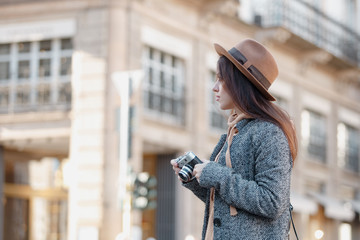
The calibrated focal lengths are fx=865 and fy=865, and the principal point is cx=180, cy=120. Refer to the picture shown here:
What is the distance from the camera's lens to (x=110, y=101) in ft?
60.9

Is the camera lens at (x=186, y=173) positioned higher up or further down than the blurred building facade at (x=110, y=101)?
further down

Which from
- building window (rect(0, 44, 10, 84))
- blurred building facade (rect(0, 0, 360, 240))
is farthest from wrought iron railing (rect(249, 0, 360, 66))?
building window (rect(0, 44, 10, 84))

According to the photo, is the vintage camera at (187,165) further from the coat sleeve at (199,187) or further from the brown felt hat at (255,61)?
the brown felt hat at (255,61)

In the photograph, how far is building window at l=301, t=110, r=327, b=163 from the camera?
89.8 feet

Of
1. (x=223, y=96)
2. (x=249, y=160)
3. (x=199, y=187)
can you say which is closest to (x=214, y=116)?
(x=199, y=187)

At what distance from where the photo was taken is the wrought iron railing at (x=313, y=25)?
24250 mm

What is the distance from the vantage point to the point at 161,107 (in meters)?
20.2

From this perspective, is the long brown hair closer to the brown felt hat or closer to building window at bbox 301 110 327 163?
the brown felt hat

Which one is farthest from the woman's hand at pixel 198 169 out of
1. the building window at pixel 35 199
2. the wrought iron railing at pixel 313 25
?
the wrought iron railing at pixel 313 25

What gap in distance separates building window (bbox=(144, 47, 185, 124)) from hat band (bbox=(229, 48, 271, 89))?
54.0ft

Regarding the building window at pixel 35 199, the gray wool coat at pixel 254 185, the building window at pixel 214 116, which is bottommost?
the gray wool coat at pixel 254 185

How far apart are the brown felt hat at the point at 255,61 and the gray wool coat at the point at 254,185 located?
17 cm

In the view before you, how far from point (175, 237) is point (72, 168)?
11.1ft

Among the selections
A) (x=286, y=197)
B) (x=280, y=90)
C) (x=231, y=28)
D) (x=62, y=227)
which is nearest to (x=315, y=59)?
(x=280, y=90)
